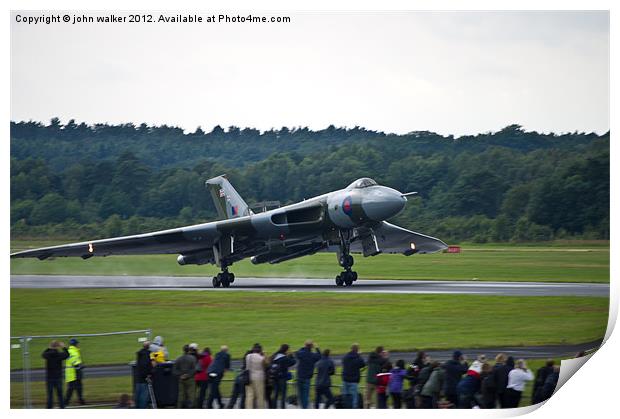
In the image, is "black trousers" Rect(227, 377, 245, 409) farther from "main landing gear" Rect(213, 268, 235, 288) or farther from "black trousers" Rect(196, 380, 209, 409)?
"main landing gear" Rect(213, 268, 235, 288)

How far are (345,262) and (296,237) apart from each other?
2324 millimetres

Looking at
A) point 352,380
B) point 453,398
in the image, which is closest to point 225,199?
point 352,380

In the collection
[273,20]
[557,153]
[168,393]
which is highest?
[273,20]

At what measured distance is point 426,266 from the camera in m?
32.7

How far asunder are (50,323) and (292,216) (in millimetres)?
12098

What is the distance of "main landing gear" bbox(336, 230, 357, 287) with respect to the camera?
30422 mm

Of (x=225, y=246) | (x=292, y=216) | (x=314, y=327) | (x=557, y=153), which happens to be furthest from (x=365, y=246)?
(x=314, y=327)

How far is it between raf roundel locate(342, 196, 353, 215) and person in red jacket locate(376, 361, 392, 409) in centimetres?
1572

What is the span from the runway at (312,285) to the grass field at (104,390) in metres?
8.88

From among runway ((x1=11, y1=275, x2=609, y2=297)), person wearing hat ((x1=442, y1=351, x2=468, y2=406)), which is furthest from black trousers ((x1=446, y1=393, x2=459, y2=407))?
runway ((x1=11, y1=275, x2=609, y2=297))

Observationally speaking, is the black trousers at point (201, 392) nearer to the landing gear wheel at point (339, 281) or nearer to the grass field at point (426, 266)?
the grass field at point (426, 266)

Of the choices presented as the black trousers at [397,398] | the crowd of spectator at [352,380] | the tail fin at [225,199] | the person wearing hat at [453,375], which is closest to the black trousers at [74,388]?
the crowd of spectator at [352,380]
